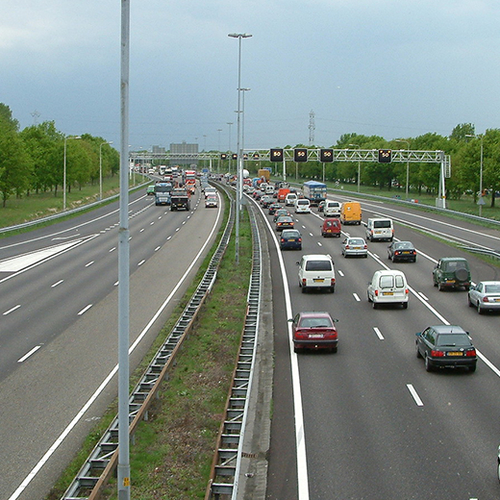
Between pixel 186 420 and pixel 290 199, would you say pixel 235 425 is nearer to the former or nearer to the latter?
pixel 186 420

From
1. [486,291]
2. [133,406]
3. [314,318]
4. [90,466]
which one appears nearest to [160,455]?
[90,466]

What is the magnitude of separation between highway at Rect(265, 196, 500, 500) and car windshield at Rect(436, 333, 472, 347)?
98cm

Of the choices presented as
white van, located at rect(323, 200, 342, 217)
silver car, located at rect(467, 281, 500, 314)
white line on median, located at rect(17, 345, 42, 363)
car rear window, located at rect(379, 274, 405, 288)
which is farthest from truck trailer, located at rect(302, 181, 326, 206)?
white line on median, located at rect(17, 345, 42, 363)

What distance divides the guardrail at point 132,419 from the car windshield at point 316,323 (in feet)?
13.7

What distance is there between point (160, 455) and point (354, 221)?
58.1 metres

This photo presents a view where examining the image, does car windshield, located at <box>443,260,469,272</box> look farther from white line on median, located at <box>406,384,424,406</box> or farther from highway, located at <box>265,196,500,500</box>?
white line on median, located at <box>406,384,424,406</box>

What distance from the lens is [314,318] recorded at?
26188mm

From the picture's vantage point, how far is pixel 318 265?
38.5m

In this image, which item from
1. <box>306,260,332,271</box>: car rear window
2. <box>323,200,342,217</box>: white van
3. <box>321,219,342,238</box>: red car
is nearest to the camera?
<box>306,260,332,271</box>: car rear window

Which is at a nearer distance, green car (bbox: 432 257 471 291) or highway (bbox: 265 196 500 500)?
highway (bbox: 265 196 500 500)

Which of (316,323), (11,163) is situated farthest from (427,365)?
(11,163)

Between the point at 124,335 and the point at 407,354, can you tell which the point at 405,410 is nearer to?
the point at 407,354

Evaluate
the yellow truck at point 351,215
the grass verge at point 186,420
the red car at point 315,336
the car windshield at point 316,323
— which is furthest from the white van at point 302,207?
the red car at point 315,336

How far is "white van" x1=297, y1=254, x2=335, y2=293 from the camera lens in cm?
3812
